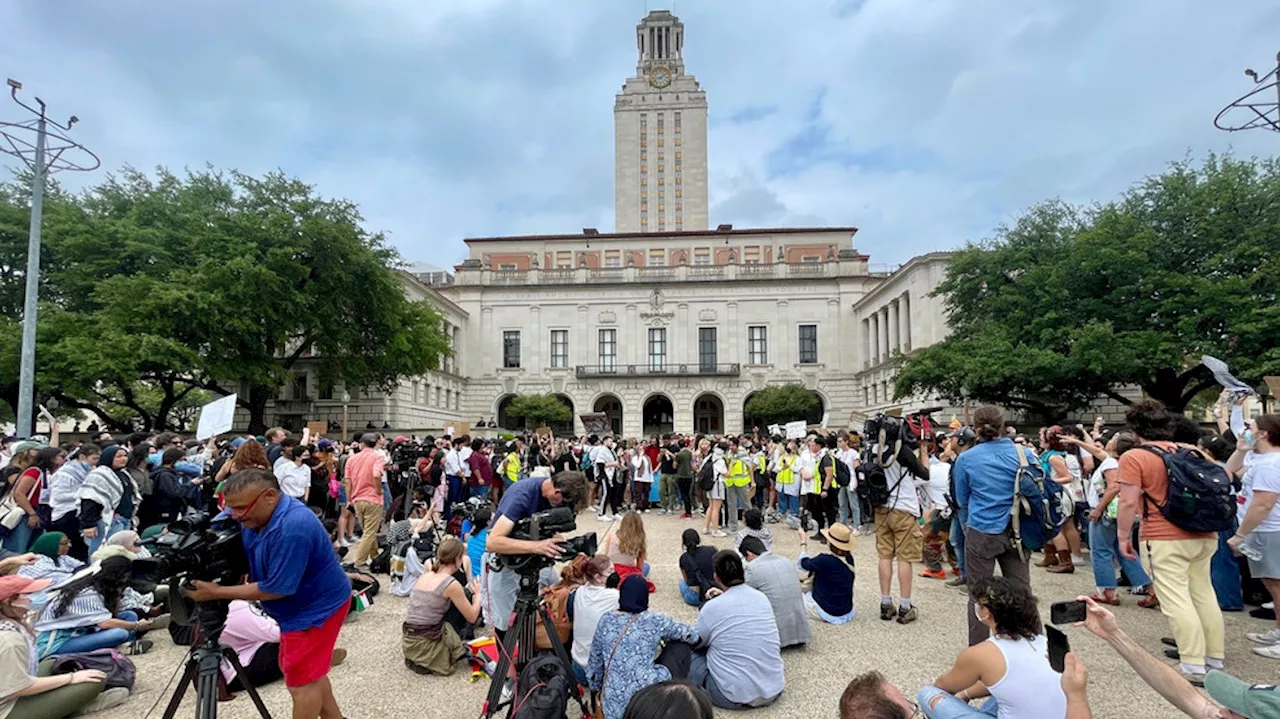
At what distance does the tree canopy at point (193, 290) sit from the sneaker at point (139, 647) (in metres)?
19.9

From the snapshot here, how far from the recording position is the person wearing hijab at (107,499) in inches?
254

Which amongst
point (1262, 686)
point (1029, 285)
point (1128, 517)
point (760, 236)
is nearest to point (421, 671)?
point (1262, 686)

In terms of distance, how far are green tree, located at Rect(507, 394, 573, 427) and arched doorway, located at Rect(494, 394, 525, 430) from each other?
6.78 feet

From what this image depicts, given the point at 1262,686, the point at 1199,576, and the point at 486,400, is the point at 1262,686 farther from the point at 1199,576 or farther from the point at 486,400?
the point at 486,400

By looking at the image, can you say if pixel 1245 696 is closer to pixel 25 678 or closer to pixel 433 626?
pixel 433 626

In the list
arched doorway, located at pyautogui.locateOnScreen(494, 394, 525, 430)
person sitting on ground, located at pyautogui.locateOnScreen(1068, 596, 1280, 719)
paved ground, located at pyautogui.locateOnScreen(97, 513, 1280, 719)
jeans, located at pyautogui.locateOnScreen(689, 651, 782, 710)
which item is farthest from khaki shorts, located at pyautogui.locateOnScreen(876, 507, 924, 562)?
arched doorway, located at pyautogui.locateOnScreen(494, 394, 525, 430)

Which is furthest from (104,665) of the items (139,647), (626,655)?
(626,655)

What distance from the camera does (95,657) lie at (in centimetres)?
448

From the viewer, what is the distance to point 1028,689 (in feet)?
9.14

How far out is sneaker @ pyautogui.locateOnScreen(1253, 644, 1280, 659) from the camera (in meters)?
4.84

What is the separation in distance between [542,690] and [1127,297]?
30.1 m

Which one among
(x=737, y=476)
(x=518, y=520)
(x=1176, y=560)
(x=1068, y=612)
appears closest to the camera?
(x=1068, y=612)

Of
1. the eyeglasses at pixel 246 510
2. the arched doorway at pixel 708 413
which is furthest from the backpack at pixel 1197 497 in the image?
the arched doorway at pixel 708 413

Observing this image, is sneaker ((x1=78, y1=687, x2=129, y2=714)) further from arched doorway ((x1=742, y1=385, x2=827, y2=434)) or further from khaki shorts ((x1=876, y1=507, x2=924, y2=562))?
arched doorway ((x1=742, y1=385, x2=827, y2=434))
